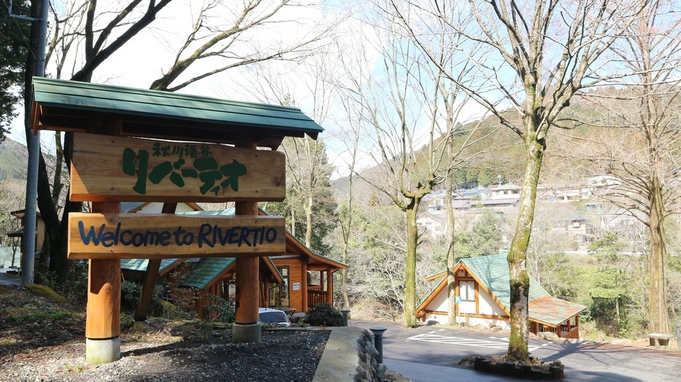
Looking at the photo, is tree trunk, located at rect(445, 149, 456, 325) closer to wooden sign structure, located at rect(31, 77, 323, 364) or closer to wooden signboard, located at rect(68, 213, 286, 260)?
wooden sign structure, located at rect(31, 77, 323, 364)

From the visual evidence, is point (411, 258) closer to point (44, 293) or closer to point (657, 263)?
point (657, 263)

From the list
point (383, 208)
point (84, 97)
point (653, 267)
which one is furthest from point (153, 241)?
point (383, 208)

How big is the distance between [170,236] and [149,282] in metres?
1.39

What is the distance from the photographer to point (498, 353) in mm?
12719

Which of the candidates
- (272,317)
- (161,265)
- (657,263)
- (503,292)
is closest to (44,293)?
(161,265)

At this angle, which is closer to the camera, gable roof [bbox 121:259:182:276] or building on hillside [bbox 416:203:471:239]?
gable roof [bbox 121:259:182:276]

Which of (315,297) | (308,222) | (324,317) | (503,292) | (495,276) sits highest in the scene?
(308,222)

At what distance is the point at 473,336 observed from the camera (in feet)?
54.5

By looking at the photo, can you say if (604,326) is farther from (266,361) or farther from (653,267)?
(266,361)

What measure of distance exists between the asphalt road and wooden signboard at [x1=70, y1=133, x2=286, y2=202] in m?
5.55

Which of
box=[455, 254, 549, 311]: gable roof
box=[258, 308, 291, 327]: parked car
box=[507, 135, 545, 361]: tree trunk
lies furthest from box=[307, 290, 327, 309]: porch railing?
box=[507, 135, 545, 361]: tree trunk

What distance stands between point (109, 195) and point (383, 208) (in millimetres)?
25738

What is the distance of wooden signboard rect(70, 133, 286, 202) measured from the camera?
4.10m

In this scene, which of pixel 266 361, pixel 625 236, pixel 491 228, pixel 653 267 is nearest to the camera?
pixel 266 361
